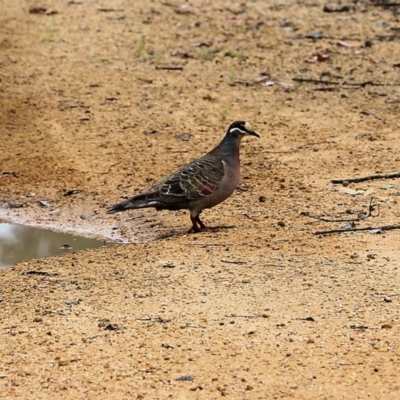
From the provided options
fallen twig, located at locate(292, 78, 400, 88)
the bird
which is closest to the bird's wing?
the bird

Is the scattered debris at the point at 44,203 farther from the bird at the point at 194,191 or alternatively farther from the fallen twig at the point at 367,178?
the fallen twig at the point at 367,178

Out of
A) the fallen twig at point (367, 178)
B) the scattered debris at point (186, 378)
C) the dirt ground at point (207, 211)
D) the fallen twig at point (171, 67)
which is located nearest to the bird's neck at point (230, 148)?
the dirt ground at point (207, 211)

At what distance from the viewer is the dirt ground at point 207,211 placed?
6.07 m

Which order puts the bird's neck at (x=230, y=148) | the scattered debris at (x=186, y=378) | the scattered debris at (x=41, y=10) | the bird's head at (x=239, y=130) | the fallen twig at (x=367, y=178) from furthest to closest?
1. the scattered debris at (x=41, y=10)
2. the fallen twig at (x=367, y=178)
3. the bird's head at (x=239, y=130)
4. the bird's neck at (x=230, y=148)
5. the scattered debris at (x=186, y=378)

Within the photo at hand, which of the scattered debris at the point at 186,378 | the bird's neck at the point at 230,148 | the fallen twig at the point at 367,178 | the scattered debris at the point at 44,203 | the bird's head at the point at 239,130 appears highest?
the bird's head at the point at 239,130

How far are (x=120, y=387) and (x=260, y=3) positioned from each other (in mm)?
10459

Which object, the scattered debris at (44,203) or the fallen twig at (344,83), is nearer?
the scattered debris at (44,203)

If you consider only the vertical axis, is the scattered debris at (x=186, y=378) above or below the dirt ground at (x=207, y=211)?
above

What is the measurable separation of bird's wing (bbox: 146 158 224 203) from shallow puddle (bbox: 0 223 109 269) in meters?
0.66

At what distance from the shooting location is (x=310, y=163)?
10297 mm

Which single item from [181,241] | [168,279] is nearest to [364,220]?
[181,241]

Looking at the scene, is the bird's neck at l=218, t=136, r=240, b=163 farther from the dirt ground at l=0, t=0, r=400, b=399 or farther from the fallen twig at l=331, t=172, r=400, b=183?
the fallen twig at l=331, t=172, r=400, b=183

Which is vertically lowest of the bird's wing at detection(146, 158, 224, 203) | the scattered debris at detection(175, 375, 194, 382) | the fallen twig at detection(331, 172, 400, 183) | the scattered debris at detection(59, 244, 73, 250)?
the scattered debris at detection(59, 244, 73, 250)

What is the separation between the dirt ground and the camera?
19.9 feet
